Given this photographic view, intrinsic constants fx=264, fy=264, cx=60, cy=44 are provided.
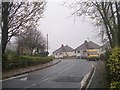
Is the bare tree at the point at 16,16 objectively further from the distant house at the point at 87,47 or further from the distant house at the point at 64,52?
the distant house at the point at 64,52

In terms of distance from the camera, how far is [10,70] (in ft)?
86.4

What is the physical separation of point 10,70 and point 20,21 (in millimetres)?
5341

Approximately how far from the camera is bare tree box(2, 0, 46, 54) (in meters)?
26.8

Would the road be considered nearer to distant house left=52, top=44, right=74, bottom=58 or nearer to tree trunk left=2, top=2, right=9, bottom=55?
tree trunk left=2, top=2, right=9, bottom=55

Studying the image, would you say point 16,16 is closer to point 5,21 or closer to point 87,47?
point 5,21

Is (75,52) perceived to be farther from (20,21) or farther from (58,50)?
(20,21)

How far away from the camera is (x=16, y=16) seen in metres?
28.2

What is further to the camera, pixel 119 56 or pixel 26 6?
pixel 26 6

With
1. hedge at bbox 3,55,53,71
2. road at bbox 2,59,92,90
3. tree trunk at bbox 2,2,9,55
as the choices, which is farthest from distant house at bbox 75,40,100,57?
road at bbox 2,59,92,90

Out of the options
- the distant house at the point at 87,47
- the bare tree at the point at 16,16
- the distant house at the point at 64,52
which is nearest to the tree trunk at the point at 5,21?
the bare tree at the point at 16,16

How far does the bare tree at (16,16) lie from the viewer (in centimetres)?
2680

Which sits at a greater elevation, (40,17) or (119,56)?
(40,17)

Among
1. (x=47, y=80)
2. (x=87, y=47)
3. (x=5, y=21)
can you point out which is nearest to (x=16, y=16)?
(x=5, y=21)

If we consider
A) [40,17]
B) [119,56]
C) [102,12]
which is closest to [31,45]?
[40,17]
